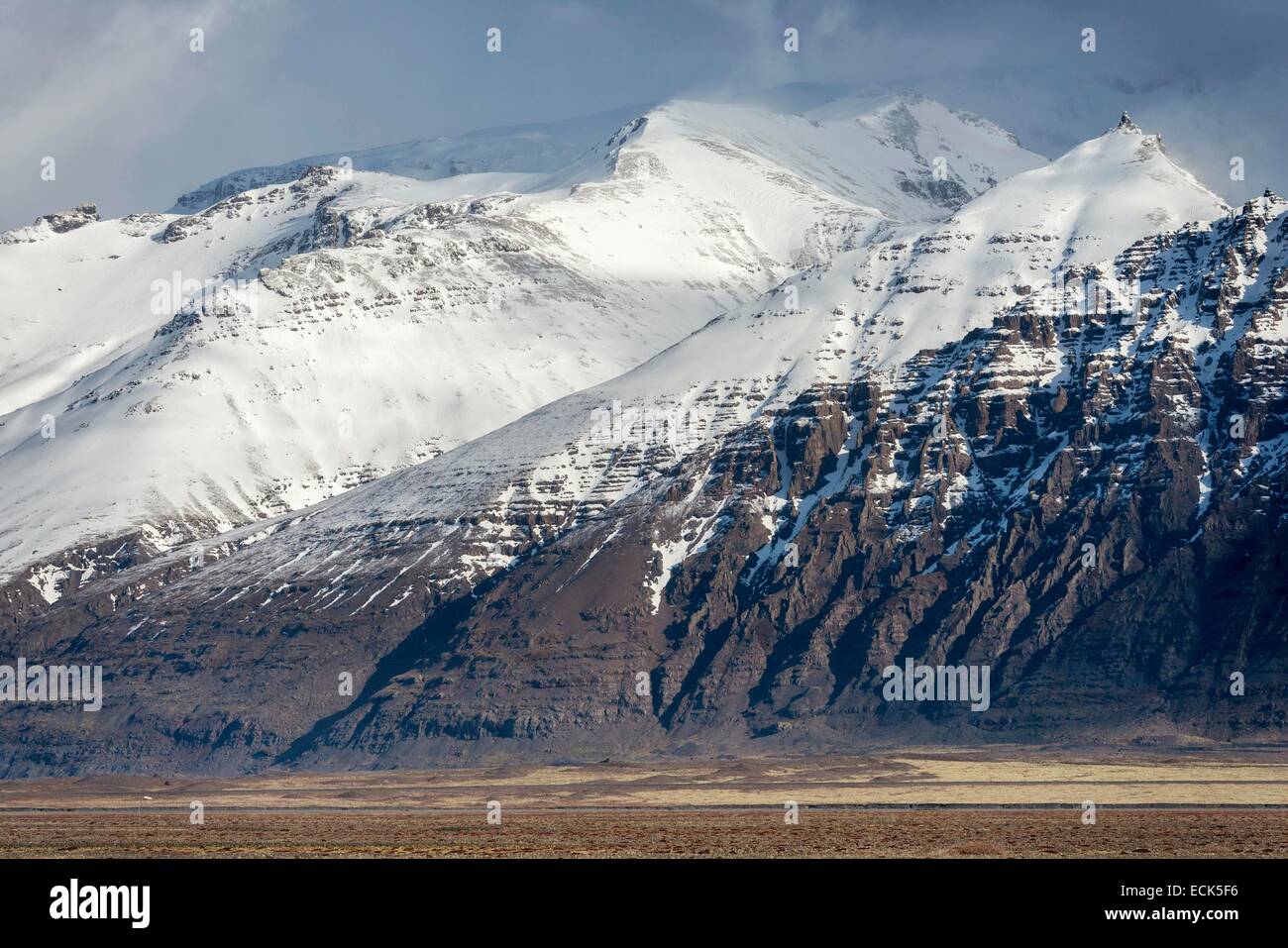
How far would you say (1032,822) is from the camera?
172125mm

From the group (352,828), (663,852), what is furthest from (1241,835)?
(352,828)

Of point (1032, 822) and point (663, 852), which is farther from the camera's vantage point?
point (1032, 822)

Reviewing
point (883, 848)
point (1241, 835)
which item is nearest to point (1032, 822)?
point (1241, 835)

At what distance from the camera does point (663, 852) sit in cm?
13100
